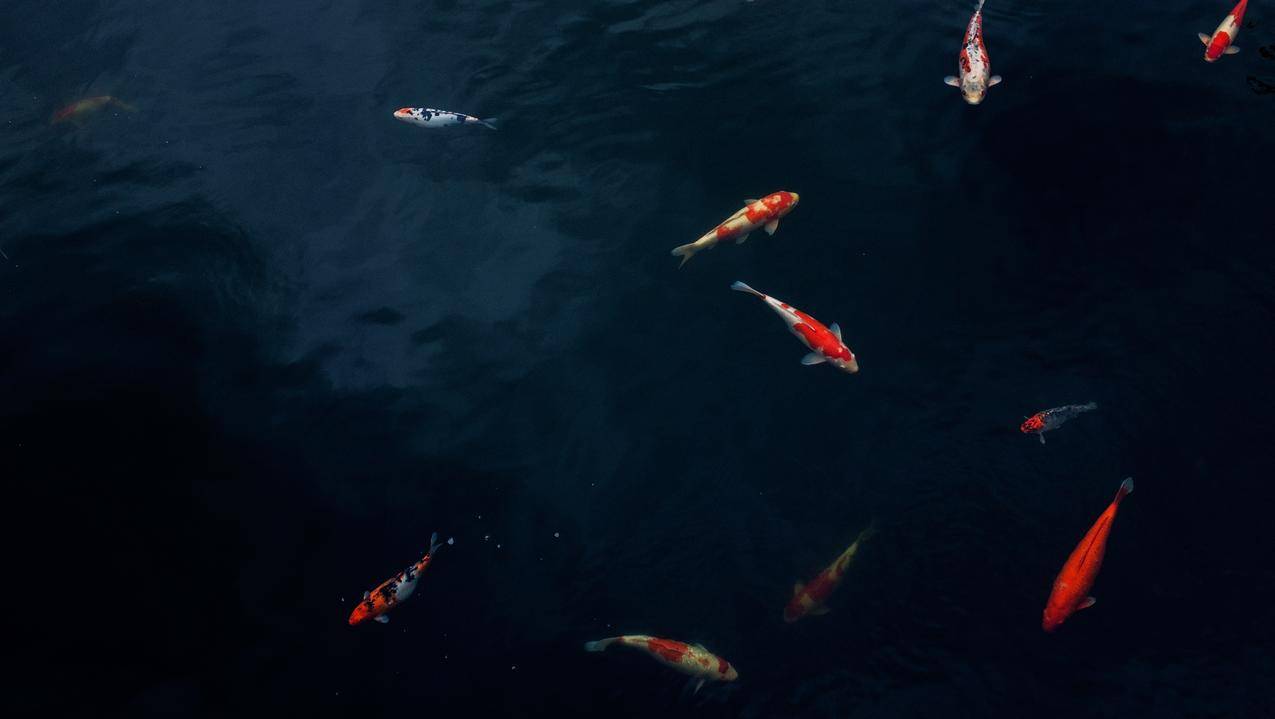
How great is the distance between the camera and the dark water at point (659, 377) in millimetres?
7012

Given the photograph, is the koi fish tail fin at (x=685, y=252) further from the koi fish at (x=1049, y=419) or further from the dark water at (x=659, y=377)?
the koi fish at (x=1049, y=419)

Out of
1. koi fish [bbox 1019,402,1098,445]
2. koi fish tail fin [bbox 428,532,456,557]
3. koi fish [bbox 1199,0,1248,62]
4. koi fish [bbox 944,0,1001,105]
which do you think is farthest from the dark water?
koi fish [bbox 944,0,1001,105]

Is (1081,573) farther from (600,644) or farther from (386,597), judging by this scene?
(386,597)

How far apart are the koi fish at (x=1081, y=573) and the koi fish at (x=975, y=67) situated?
3.92 meters

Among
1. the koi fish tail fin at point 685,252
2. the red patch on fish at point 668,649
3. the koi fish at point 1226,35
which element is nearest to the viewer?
the red patch on fish at point 668,649

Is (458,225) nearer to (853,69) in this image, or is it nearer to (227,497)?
(227,497)

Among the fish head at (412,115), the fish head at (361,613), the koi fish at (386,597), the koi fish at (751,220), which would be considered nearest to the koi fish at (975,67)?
the koi fish at (751,220)

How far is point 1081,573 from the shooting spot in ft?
20.5

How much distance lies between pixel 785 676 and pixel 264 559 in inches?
191

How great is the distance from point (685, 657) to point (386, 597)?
261cm

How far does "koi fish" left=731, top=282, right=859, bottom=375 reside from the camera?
7105 mm

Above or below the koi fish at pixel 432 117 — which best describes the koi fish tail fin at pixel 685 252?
below

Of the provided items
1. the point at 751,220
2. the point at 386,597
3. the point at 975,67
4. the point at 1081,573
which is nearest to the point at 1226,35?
the point at 975,67

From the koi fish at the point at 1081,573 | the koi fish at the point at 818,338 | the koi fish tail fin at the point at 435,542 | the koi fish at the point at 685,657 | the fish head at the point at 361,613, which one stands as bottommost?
the koi fish at the point at 685,657
